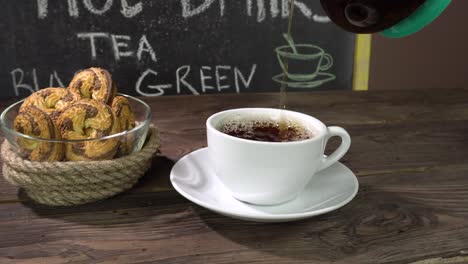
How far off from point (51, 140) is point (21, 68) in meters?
1.08

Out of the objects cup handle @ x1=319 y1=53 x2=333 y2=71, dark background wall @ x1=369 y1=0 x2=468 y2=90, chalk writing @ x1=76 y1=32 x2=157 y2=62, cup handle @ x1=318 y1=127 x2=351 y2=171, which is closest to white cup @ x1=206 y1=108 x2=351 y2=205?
cup handle @ x1=318 y1=127 x2=351 y2=171

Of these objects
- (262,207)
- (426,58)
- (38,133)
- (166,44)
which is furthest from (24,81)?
(426,58)

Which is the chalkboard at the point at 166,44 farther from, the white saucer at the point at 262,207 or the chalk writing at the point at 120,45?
the white saucer at the point at 262,207

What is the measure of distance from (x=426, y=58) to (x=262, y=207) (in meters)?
1.42

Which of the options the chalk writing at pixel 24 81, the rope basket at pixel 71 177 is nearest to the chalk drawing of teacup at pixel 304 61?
the chalk writing at pixel 24 81

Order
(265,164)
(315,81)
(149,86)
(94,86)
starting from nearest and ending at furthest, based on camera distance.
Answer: (265,164) → (94,86) → (149,86) → (315,81)

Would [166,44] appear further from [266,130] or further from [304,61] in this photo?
[266,130]

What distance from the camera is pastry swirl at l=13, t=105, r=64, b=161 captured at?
0.56 meters

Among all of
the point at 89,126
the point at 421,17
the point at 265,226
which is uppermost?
the point at 421,17

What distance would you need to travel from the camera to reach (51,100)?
2.12 ft

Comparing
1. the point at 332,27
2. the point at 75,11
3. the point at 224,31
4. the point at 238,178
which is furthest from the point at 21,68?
the point at 238,178

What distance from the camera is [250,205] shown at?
0.59 metres

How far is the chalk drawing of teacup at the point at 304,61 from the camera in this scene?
5.52 ft

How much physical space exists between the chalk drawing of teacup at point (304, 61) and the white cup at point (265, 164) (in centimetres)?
111
